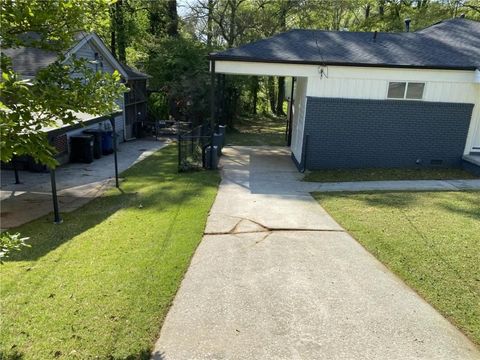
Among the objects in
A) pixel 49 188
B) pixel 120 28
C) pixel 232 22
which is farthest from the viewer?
pixel 120 28

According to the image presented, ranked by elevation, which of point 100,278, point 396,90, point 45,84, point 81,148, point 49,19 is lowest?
point 81,148

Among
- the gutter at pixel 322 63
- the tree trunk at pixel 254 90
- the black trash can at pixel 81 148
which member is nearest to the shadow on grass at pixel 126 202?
the black trash can at pixel 81 148

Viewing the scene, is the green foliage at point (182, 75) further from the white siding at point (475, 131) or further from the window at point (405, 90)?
the white siding at point (475, 131)

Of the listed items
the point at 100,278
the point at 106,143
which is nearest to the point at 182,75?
the point at 106,143

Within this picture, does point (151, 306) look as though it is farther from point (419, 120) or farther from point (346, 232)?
point (419, 120)

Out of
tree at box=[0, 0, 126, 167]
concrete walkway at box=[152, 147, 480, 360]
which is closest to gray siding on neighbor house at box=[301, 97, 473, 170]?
concrete walkway at box=[152, 147, 480, 360]

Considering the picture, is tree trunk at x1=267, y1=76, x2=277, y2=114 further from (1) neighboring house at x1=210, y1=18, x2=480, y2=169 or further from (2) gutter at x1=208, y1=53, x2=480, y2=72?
(2) gutter at x1=208, y1=53, x2=480, y2=72

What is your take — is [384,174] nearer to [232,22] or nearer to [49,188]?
[49,188]
